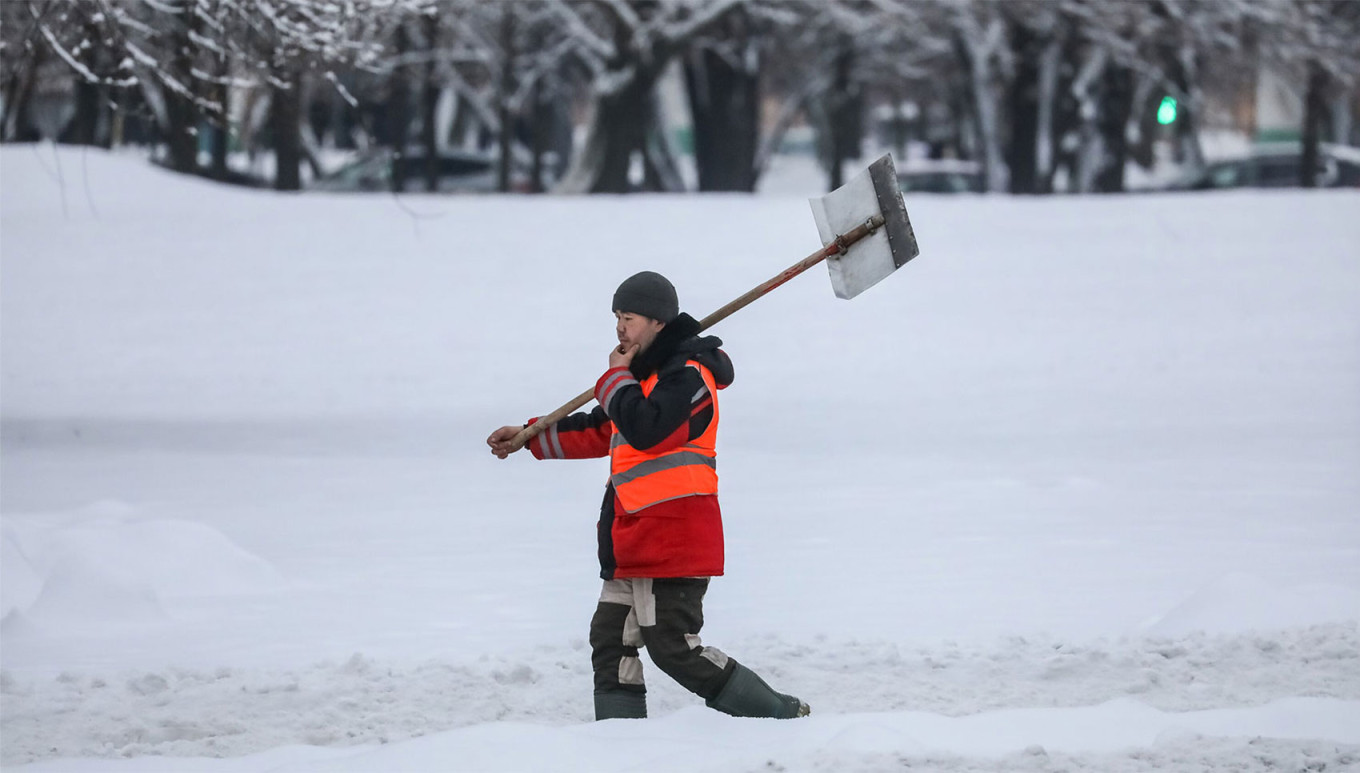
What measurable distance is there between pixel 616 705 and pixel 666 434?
79 centimetres

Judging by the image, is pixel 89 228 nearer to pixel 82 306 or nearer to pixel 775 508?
pixel 82 306

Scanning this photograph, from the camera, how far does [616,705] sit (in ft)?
17.4

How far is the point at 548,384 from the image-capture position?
1547 cm

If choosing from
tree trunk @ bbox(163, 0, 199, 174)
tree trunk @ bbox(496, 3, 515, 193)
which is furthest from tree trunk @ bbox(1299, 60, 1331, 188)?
tree trunk @ bbox(163, 0, 199, 174)

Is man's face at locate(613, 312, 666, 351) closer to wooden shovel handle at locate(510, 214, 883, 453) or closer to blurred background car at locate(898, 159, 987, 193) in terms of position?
wooden shovel handle at locate(510, 214, 883, 453)

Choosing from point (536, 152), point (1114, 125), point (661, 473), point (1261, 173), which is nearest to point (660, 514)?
point (661, 473)

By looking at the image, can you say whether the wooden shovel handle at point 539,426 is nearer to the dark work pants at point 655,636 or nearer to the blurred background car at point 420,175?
the dark work pants at point 655,636

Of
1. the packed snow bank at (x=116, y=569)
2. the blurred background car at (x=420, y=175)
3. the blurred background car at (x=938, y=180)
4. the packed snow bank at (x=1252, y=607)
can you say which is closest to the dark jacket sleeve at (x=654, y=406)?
the packed snow bank at (x=1252, y=607)

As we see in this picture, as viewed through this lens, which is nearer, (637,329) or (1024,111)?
(637,329)

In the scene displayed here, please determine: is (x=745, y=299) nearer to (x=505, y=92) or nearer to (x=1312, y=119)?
(x=1312, y=119)

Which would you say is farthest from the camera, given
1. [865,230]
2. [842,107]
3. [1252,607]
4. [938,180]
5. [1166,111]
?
[842,107]

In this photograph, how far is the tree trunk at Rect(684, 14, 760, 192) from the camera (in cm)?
2702

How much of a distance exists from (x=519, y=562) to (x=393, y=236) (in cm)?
1179

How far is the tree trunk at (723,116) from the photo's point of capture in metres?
27.0
